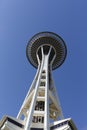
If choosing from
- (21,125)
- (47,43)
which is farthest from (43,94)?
(47,43)

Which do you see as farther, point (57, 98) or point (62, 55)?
point (62, 55)

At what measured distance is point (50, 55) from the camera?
71.8 metres

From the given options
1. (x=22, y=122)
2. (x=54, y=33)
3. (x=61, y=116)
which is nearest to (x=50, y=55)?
(x=54, y=33)

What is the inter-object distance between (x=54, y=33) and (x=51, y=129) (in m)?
39.9

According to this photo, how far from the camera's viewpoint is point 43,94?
5119 cm

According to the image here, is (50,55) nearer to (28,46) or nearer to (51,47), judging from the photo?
(51,47)

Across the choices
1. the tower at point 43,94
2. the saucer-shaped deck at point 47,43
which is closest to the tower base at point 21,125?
the tower at point 43,94

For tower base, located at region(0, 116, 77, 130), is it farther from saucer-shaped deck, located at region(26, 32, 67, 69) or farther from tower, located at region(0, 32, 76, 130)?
saucer-shaped deck, located at region(26, 32, 67, 69)

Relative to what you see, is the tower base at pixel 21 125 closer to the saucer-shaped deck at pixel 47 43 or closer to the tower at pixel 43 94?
the tower at pixel 43 94

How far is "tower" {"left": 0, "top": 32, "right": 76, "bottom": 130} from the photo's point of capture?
126ft

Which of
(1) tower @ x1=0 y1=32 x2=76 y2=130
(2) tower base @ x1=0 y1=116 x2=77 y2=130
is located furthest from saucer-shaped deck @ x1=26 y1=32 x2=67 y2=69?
(2) tower base @ x1=0 y1=116 x2=77 y2=130

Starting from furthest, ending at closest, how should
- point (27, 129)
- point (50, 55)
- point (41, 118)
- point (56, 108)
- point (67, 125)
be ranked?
1. point (50, 55)
2. point (56, 108)
3. point (41, 118)
4. point (67, 125)
5. point (27, 129)

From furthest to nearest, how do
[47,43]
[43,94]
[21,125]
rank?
[47,43] → [43,94] → [21,125]

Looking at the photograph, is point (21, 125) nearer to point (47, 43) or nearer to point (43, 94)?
point (43, 94)
